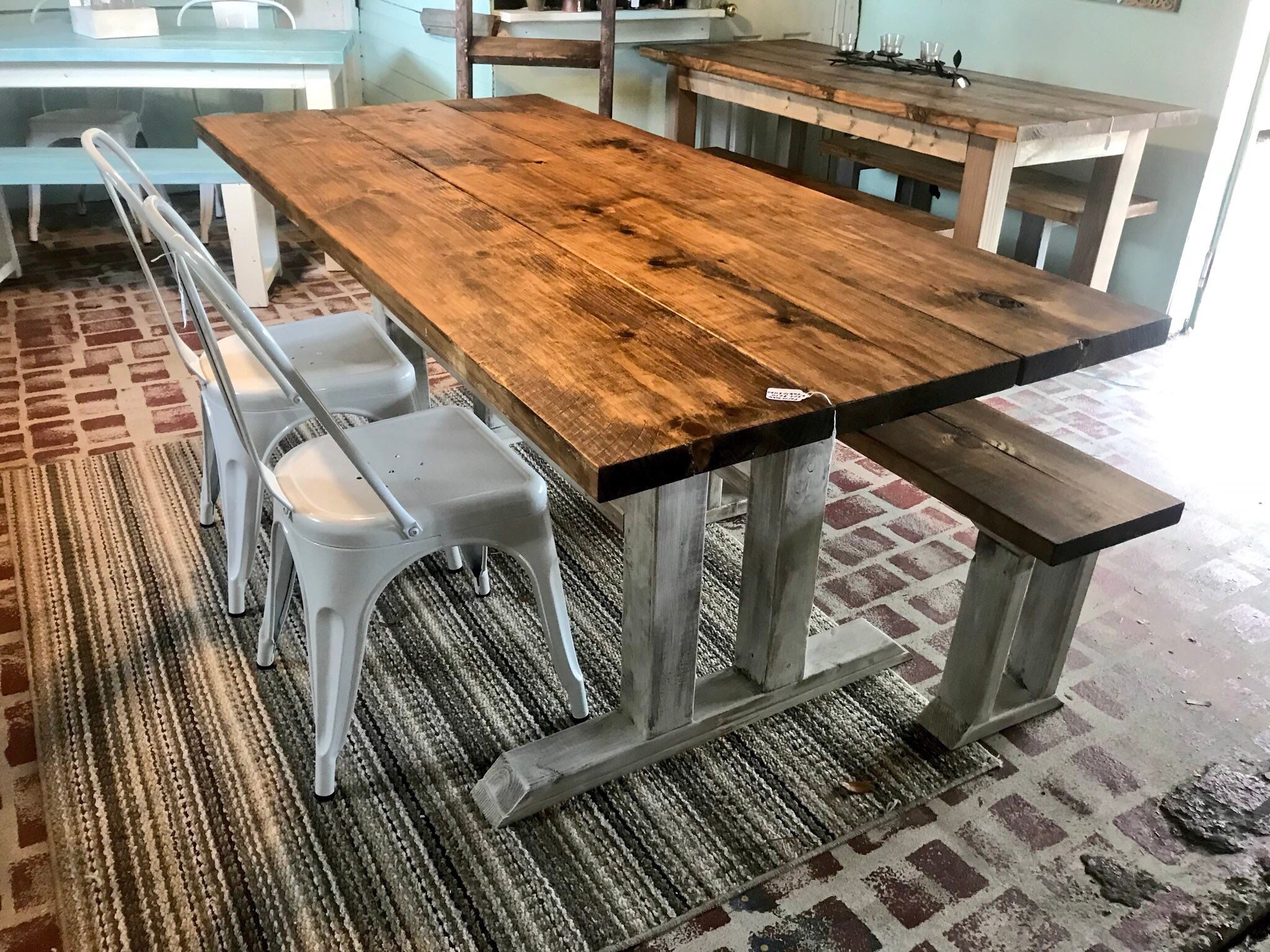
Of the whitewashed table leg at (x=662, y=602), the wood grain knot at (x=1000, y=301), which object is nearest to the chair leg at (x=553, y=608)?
the whitewashed table leg at (x=662, y=602)

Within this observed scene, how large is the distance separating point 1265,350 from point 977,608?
8.39ft

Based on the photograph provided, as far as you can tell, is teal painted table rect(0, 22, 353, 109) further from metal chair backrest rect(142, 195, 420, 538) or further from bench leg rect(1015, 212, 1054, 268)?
bench leg rect(1015, 212, 1054, 268)

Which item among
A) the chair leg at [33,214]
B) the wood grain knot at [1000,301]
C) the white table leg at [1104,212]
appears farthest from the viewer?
the chair leg at [33,214]

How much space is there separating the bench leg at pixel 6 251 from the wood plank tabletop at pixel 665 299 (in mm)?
2068

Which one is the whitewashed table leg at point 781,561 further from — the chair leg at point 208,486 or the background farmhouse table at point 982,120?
the background farmhouse table at point 982,120

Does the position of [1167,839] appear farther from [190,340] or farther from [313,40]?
[313,40]

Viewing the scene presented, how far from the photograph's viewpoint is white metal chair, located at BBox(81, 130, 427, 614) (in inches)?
77.6

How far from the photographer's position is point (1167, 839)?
5.51 feet

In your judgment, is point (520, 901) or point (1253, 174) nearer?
point (520, 901)

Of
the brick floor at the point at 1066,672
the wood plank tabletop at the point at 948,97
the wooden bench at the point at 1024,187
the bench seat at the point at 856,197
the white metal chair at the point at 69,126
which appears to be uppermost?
the wood plank tabletop at the point at 948,97

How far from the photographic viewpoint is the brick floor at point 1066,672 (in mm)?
1538

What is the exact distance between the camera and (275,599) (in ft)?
6.31

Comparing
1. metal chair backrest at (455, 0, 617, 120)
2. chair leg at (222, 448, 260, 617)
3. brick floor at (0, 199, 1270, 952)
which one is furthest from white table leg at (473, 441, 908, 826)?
metal chair backrest at (455, 0, 617, 120)

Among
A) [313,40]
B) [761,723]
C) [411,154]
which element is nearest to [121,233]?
[313,40]
